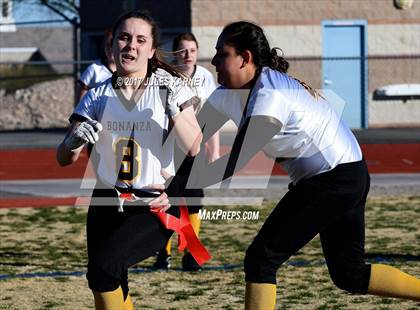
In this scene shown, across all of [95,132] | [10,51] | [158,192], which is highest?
[95,132]

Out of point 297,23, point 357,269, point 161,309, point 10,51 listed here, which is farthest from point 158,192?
point 10,51

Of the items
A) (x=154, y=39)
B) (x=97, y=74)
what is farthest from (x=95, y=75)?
(x=154, y=39)

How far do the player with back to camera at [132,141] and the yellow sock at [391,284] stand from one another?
3.69 feet

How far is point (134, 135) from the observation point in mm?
5363

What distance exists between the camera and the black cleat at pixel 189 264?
8.43 metres

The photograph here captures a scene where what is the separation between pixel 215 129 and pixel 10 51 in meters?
43.1

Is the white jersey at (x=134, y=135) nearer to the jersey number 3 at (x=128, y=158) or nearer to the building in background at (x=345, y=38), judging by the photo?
the jersey number 3 at (x=128, y=158)

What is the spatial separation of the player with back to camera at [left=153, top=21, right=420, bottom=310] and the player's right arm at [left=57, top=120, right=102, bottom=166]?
541 mm

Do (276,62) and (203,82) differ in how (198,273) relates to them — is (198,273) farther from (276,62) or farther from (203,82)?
(276,62)

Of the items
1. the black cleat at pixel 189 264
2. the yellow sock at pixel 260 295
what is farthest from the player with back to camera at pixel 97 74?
the yellow sock at pixel 260 295

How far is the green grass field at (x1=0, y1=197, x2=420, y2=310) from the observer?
7191 millimetres

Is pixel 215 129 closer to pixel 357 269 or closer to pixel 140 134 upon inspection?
pixel 140 134

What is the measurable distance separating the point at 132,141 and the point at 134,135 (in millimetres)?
32

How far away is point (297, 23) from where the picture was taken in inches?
1052
